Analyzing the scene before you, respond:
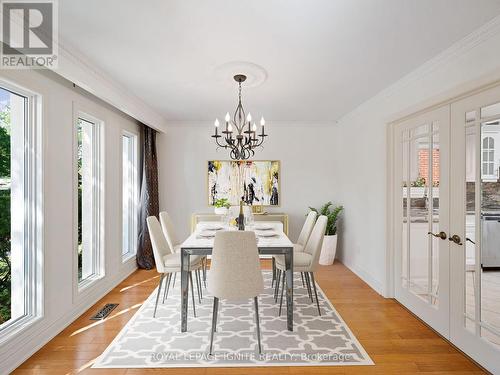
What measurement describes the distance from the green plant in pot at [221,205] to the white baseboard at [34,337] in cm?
215

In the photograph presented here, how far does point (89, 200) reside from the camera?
3.58 m

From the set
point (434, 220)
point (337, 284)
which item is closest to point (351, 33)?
point (434, 220)

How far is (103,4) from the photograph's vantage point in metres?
1.85

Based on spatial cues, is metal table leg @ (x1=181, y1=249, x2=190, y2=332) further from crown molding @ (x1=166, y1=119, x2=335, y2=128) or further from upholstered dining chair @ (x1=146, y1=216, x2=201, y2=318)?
crown molding @ (x1=166, y1=119, x2=335, y2=128)

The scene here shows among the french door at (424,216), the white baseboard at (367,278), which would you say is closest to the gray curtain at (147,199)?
the white baseboard at (367,278)

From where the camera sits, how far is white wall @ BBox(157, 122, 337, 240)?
18.0ft

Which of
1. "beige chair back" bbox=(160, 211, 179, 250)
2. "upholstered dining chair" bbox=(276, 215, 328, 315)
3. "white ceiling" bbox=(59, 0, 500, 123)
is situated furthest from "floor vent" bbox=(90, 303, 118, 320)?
"white ceiling" bbox=(59, 0, 500, 123)

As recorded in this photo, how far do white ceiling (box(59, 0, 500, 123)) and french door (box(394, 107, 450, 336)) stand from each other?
65 centimetres

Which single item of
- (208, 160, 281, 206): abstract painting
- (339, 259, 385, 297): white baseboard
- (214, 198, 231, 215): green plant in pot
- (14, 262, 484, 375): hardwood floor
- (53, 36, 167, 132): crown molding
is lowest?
(14, 262, 484, 375): hardwood floor

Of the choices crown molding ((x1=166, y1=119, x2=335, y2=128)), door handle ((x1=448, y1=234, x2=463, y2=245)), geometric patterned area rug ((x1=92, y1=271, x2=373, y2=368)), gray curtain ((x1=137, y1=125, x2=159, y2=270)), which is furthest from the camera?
crown molding ((x1=166, y1=119, x2=335, y2=128))

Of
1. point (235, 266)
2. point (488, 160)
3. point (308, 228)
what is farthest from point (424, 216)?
point (235, 266)

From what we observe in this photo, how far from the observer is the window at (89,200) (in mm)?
3412

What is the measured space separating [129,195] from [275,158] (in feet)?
8.46

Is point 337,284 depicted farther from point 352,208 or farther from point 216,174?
point 216,174
